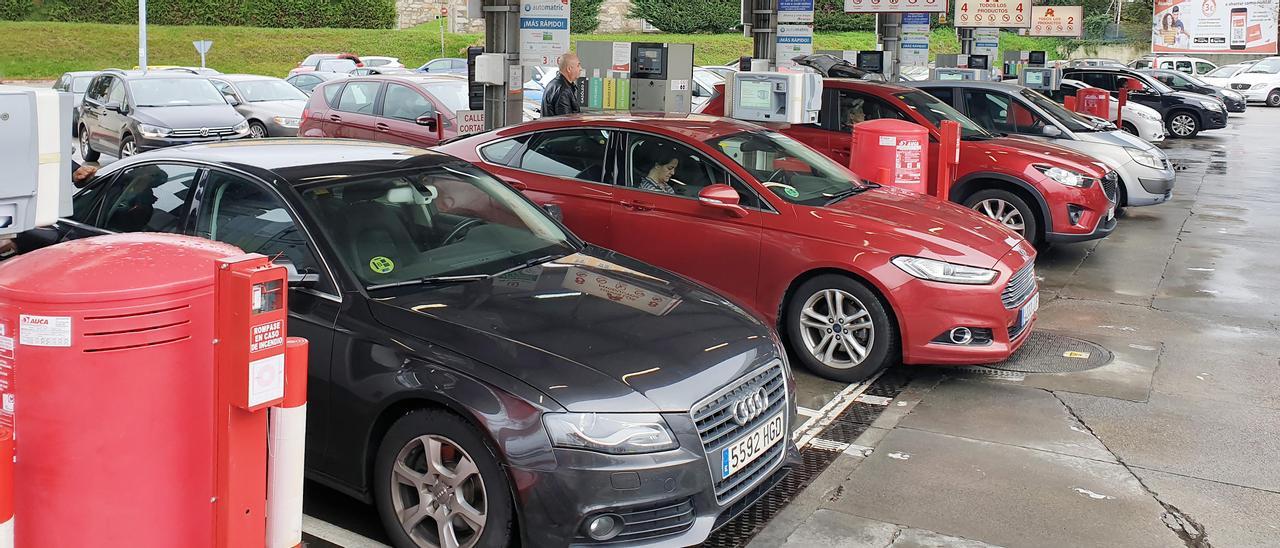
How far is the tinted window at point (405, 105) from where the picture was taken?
540 inches

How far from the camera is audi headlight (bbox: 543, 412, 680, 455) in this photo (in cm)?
369

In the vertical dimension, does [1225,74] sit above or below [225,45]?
below

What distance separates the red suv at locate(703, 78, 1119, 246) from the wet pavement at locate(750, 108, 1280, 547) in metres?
0.76

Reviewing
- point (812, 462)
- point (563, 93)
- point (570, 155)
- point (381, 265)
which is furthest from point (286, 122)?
point (812, 462)

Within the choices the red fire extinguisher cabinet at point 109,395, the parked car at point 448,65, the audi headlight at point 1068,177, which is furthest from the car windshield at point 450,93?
the parked car at point 448,65

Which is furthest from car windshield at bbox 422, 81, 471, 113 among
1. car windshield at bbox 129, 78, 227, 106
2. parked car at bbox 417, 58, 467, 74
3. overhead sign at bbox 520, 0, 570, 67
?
parked car at bbox 417, 58, 467, 74

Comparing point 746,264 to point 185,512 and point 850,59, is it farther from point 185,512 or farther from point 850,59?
point 850,59

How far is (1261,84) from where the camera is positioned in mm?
36031

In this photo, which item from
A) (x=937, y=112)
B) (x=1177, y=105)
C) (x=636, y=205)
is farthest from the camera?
(x=1177, y=105)

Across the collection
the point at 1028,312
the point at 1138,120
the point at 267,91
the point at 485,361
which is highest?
the point at 267,91

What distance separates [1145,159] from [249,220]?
397 inches

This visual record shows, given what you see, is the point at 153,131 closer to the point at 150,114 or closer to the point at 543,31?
the point at 150,114

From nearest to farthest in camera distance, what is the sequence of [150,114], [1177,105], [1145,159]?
[1145,159], [150,114], [1177,105]

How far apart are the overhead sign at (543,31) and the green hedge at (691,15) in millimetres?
45600
